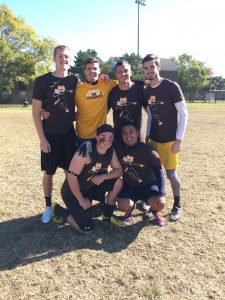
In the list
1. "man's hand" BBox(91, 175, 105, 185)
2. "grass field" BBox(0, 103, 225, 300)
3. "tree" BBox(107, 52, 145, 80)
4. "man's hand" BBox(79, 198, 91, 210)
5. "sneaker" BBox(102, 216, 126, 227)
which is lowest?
"grass field" BBox(0, 103, 225, 300)

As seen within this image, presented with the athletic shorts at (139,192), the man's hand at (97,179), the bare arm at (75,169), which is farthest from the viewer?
the athletic shorts at (139,192)

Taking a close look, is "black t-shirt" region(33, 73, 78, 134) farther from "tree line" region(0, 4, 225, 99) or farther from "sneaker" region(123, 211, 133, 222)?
"tree line" region(0, 4, 225, 99)

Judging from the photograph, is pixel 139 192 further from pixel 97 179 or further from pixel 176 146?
pixel 176 146

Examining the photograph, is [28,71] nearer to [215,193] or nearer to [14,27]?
[14,27]

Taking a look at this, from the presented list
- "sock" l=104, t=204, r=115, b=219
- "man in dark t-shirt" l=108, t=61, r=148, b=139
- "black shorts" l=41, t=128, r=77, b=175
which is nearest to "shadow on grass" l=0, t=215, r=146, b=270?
"sock" l=104, t=204, r=115, b=219

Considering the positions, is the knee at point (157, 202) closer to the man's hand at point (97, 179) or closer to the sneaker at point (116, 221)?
the sneaker at point (116, 221)

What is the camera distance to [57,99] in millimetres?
4676

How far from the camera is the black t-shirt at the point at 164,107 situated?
15.7 ft

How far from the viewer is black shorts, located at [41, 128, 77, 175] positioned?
4.86 metres

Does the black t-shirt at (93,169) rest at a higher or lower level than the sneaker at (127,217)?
higher

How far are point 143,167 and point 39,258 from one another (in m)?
1.90

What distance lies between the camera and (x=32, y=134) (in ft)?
47.0

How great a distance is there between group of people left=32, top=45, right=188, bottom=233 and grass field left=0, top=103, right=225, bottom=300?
0.27 m

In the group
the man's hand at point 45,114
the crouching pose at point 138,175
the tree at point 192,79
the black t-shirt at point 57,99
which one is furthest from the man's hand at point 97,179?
the tree at point 192,79
